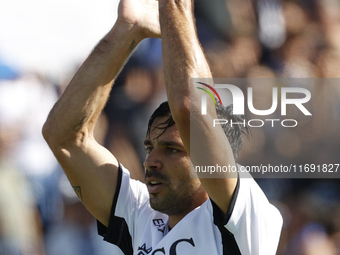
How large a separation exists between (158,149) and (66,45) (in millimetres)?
1522

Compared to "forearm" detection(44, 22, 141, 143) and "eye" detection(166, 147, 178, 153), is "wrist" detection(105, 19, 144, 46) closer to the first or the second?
"forearm" detection(44, 22, 141, 143)

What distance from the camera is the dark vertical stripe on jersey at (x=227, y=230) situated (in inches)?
47.1

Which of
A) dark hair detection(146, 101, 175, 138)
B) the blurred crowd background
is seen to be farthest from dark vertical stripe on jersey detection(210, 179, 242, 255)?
the blurred crowd background

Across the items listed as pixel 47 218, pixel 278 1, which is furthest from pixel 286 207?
pixel 47 218

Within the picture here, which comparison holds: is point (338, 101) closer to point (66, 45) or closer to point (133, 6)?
point (133, 6)

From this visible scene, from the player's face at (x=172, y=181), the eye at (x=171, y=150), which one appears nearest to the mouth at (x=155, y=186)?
the player's face at (x=172, y=181)

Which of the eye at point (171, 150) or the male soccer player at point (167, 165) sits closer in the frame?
the male soccer player at point (167, 165)

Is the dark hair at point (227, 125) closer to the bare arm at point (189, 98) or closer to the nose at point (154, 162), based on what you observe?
the nose at point (154, 162)

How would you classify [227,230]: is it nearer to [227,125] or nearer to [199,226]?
[199,226]

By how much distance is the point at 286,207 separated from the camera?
263cm

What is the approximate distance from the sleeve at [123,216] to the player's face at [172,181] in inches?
7.2

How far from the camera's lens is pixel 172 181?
4.89ft

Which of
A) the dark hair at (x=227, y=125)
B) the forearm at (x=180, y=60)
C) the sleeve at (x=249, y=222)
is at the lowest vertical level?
the sleeve at (x=249, y=222)

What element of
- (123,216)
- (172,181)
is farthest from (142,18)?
(123,216)
